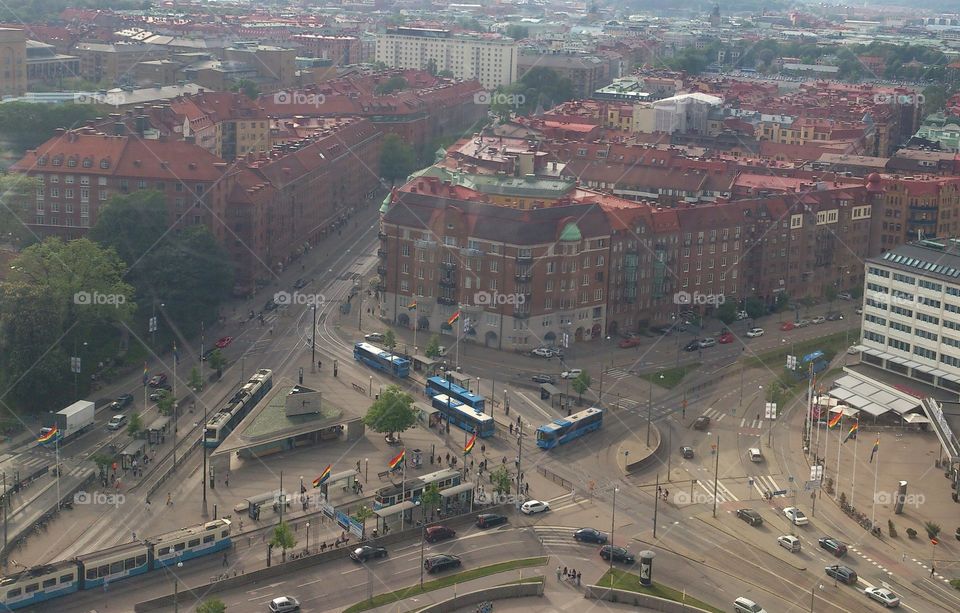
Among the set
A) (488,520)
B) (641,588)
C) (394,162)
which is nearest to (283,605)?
(488,520)

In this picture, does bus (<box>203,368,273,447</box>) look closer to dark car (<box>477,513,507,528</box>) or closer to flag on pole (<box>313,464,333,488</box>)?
flag on pole (<box>313,464,333,488</box>)

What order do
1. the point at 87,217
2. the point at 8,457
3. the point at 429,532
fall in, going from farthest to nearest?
the point at 87,217 < the point at 8,457 < the point at 429,532

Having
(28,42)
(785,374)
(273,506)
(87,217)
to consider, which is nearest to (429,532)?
(273,506)

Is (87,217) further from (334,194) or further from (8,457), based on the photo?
(8,457)

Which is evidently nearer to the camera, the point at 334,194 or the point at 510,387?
the point at 510,387

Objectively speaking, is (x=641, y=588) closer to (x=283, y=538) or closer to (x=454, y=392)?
(x=283, y=538)
